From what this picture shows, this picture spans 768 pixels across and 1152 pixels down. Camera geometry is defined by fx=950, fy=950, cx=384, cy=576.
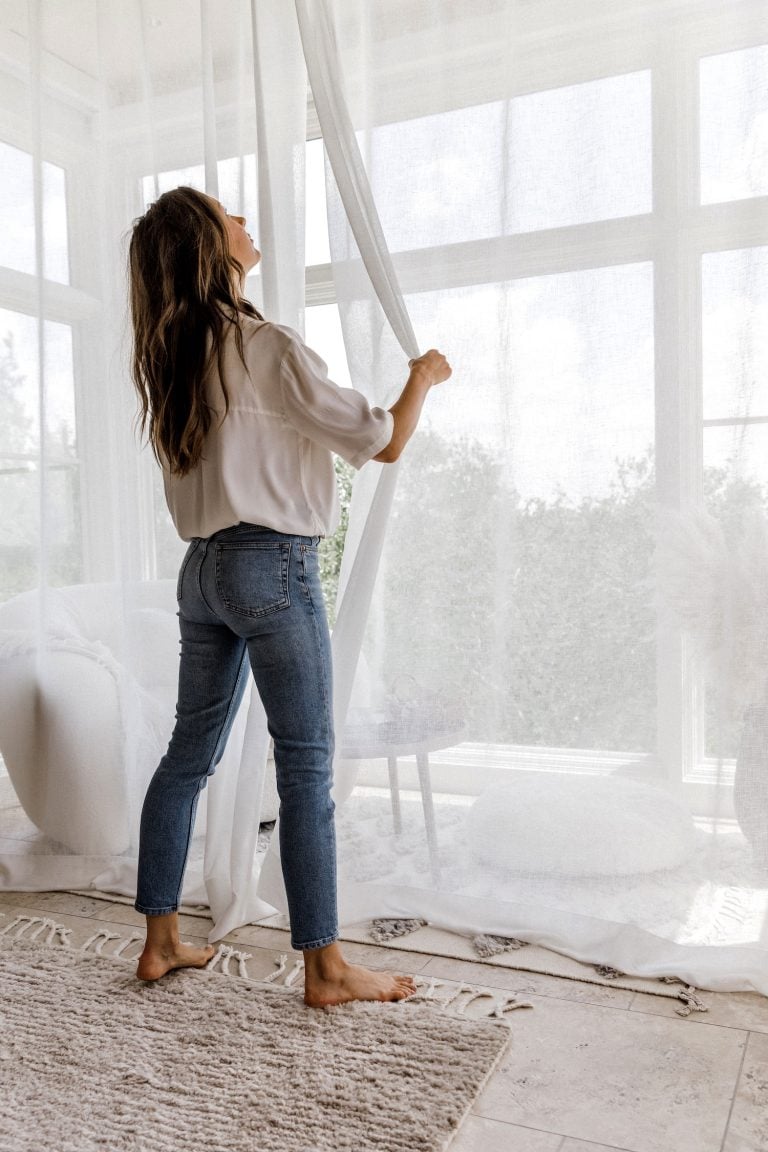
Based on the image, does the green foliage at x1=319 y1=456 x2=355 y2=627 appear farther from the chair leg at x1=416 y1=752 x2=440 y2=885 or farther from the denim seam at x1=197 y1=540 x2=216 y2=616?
the denim seam at x1=197 y1=540 x2=216 y2=616

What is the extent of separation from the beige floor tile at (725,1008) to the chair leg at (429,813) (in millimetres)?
496

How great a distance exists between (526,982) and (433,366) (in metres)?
1.20

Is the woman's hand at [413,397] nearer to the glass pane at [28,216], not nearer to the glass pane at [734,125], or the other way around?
the glass pane at [734,125]

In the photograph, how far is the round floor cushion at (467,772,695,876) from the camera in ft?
6.08

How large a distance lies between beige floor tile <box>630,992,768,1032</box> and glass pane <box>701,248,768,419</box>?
41.6 inches

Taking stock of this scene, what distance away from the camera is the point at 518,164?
1920mm

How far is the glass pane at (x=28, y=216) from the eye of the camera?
2.48 m

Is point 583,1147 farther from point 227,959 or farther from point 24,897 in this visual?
point 24,897

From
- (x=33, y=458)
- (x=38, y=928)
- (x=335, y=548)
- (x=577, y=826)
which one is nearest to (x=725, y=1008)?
(x=577, y=826)

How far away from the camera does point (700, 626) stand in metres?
1.81

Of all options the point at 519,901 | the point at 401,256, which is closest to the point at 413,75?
the point at 401,256

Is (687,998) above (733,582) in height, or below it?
below

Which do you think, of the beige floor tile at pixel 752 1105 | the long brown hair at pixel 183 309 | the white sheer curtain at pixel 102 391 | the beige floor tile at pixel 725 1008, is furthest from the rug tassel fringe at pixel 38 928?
the beige floor tile at pixel 752 1105

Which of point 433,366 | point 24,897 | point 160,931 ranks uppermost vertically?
point 433,366
